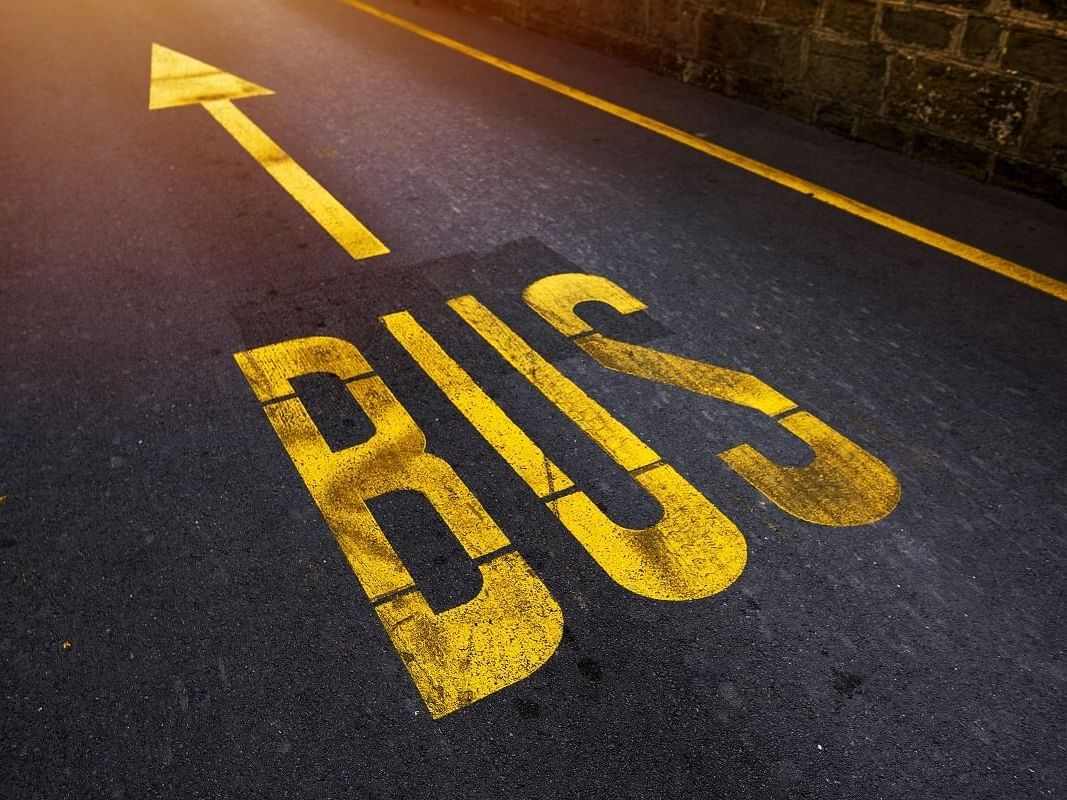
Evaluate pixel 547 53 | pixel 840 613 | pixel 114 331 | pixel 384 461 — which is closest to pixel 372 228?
pixel 114 331

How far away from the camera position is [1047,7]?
15.8ft

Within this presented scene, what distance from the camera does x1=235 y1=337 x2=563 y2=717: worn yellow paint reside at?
7.94ft

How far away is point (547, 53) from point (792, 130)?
3.11m

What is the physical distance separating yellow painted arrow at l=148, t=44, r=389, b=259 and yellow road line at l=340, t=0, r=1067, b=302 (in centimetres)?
238

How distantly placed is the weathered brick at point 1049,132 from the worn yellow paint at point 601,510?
337 cm

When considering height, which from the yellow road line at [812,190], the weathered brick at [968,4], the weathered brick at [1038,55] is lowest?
the yellow road line at [812,190]

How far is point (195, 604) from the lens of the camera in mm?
2631

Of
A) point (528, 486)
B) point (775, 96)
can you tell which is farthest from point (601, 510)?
point (775, 96)

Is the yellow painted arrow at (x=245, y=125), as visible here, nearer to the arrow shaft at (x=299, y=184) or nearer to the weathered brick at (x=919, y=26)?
the arrow shaft at (x=299, y=184)

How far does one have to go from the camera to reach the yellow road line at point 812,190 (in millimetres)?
4391

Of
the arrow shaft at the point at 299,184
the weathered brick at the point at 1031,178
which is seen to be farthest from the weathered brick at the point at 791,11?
the arrow shaft at the point at 299,184

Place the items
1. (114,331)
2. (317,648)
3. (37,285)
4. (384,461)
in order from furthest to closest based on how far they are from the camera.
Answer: (37,285), (114,331), (384,461), (317,648)

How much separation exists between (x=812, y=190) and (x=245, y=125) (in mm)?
4113

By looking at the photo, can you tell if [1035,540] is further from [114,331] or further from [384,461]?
[114,331]
